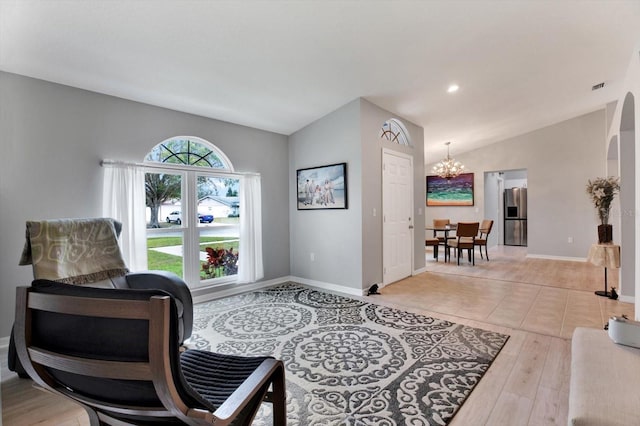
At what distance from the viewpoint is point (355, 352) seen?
2514 mm

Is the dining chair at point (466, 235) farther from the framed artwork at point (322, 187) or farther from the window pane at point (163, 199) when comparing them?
the window pane at point (163, 199)

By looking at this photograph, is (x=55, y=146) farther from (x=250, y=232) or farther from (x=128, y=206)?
(x=250, y=232)

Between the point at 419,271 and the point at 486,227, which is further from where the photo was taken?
the point at 486,227

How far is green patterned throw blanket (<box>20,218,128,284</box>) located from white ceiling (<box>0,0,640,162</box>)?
4.74 ft

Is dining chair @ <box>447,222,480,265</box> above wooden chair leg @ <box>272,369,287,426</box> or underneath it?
above

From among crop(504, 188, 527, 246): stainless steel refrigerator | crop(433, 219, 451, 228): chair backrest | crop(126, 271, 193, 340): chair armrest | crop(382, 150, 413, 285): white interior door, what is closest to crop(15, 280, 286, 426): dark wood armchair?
crop(126, 271, 193, 340): chair armrest

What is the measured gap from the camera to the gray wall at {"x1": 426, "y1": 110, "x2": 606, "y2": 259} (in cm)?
647

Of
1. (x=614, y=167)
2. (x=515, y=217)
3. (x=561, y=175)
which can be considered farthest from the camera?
(x=515, y=217)

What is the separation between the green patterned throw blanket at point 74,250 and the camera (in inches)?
90.5

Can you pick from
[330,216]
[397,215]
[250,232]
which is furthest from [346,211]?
[250,232]

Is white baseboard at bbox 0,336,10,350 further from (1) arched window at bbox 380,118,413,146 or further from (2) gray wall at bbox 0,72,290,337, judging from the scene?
(1) arched window at bbox 380,118,413,146

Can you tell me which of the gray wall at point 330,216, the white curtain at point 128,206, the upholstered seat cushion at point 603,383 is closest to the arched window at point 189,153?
the white curtain at point 128,206

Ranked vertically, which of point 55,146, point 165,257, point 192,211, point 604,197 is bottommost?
point 165,257

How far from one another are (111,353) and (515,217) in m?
11.0
